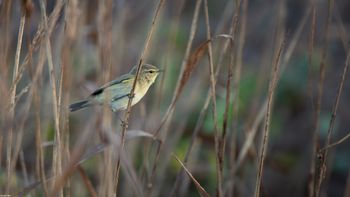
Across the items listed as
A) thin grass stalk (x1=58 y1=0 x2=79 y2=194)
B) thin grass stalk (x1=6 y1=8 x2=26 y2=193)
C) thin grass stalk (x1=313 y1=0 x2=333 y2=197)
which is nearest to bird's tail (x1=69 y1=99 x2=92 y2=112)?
thin grass stalk (x1=58 y1=0 x2=79 y2=194)

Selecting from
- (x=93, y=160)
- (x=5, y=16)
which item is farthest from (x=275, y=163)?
(x=5, y=16)

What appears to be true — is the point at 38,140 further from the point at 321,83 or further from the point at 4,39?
the point at 321,83

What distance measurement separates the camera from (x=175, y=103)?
2152mm

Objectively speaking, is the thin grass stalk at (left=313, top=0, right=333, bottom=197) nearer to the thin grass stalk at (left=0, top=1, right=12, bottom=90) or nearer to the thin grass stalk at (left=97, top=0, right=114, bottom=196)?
the thin grass stalk at (left=97, top=0, right=114, bottom=196)

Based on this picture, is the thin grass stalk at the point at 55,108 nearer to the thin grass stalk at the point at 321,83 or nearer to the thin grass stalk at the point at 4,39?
the thin grass stalk at the point at 4,39

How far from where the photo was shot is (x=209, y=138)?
15.0 feet

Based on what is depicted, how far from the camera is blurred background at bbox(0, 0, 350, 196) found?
6.37 ft

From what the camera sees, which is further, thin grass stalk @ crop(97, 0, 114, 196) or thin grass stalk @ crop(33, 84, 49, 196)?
thin grass stalk @ crop(33, 84, 49, 196)

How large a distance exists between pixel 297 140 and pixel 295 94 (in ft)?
1.59

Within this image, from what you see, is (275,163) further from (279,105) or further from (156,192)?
(156,192)

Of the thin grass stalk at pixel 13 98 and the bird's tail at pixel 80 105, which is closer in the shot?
the thin grass stalk at pixel 13 98

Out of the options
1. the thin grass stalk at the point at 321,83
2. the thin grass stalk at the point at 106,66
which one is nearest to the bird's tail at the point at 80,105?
the thin grass stalk at the point at 106,66

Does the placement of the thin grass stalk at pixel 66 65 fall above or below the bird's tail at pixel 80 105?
above

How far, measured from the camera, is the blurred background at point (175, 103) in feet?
6.37
